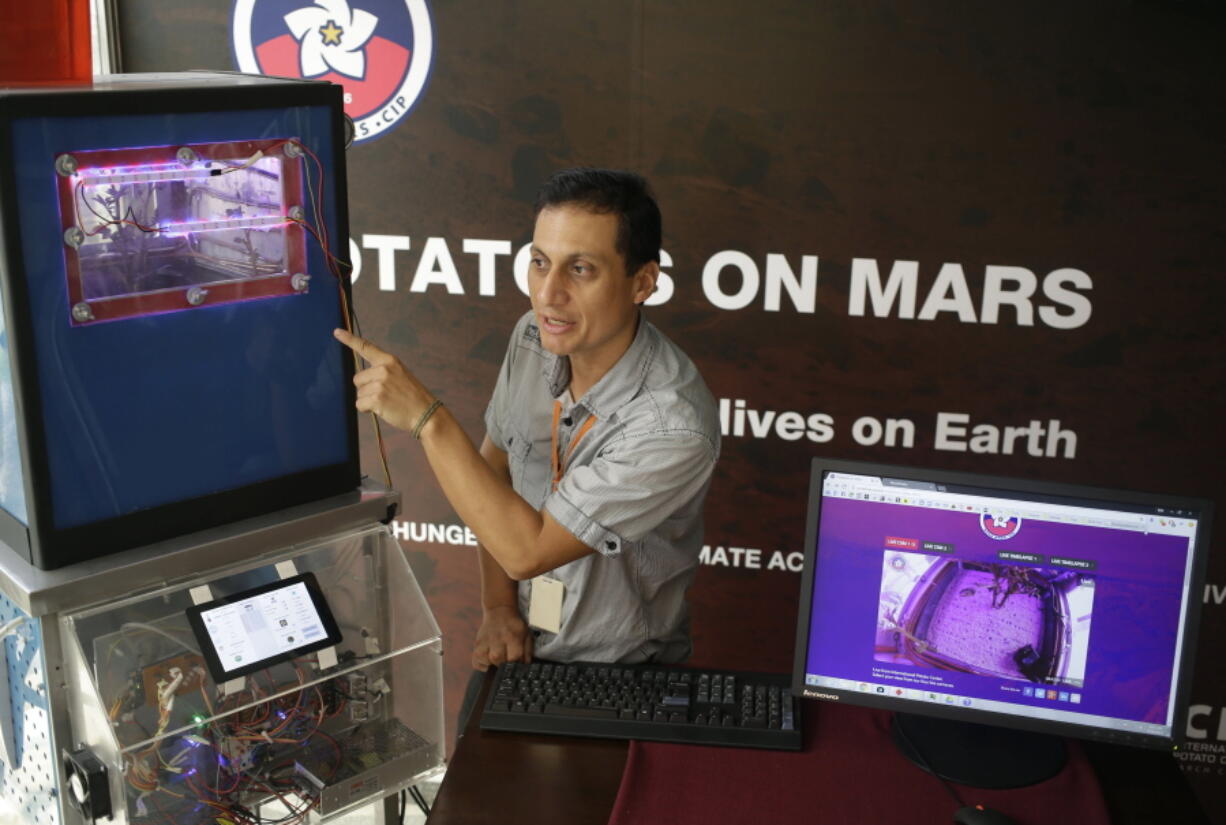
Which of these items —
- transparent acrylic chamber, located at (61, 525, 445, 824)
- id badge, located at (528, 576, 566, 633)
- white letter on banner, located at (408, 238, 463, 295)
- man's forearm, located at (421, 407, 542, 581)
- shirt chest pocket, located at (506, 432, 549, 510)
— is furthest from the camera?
white letter on banner, located at (408, 238, 463, 295)

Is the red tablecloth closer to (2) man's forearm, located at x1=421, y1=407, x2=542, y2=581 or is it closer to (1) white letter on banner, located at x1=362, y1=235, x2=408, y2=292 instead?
(2) man's forearm, located at x1=421, y1=407, x2=542, y2=581

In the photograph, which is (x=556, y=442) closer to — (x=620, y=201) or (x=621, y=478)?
(x=621, y=478)

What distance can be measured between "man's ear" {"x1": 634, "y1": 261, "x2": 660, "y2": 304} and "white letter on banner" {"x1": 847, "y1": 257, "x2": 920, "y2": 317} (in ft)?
2.81

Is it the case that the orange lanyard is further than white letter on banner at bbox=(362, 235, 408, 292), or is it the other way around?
white letter on banner at bbox=(362, 235, 408, 292)

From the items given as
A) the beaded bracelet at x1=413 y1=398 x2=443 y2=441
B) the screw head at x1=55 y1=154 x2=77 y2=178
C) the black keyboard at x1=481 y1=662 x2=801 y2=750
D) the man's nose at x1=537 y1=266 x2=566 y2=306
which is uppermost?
the screw head at x1=55 y1=154 x2=77 y2=178

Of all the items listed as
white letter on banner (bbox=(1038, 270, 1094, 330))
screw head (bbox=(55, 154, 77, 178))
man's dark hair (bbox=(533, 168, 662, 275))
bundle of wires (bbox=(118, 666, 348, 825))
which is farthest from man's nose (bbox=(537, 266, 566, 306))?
white letter on banner (bbox=(1038, 270, 1094, 330))

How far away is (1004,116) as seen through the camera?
101 inches

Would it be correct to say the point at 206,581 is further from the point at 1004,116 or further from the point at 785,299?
the point at 1004,116

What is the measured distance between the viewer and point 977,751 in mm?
1676

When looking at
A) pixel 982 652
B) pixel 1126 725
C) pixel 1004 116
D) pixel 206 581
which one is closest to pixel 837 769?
pixel 982 652

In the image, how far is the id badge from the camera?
202 centimetres

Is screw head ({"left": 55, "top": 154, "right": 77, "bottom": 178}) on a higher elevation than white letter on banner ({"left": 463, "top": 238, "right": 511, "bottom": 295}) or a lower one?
higher

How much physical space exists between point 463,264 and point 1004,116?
1264 mm

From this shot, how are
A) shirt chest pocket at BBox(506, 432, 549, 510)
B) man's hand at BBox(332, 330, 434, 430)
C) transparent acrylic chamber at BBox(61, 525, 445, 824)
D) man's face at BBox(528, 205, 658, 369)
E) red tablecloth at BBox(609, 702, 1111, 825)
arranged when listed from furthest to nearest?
shirt chest pocket at BBox(506, 432, 549, 510), man's face at BBox(528, 205, 658, 369), man's hand at BBox(332, 330, 434, 430), red tablecloth at BBox(609, 702, 1111, 825), transparent acrylic chamber at BBox(61, 525, 445, 824)
